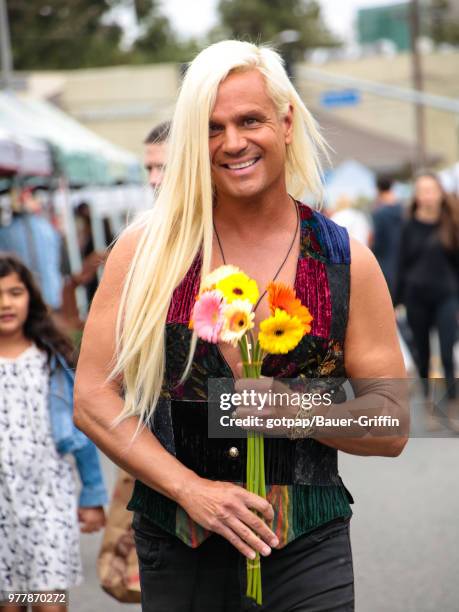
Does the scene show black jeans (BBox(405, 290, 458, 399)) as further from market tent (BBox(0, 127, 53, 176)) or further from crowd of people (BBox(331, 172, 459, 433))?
market tent (BBox(0, 127, 53, 176))

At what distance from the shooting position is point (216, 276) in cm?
269

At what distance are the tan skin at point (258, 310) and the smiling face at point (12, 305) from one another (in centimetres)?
205

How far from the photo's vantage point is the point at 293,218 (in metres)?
2.96

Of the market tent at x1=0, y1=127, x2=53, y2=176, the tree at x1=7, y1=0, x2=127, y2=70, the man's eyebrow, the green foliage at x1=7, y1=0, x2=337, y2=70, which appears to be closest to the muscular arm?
the man's eyebrow

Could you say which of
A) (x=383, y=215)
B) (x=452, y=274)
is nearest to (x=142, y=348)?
(x=452, y=274)

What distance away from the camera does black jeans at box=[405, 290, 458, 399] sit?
10805 millimetres

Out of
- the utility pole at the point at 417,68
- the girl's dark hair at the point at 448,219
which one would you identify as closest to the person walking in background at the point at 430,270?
the girl's dark hair at the point at 448,219

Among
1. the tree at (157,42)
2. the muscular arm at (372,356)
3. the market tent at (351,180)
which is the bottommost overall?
the muscular arm at (372,356)

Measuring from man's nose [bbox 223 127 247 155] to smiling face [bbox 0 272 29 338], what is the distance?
2255 millimetres

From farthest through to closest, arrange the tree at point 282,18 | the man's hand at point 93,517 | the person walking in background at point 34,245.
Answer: the tree at point 282,18, the person walking in background at point 34,245, the man's hand at point 93,517

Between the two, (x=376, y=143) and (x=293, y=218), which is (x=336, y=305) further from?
(x=376, y=143)

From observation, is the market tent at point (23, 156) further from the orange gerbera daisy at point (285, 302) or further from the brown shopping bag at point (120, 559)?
the orange gerbera daisy at point (285, 302)

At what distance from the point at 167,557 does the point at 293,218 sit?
0.79 metres

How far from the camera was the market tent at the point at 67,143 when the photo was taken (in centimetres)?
1570
